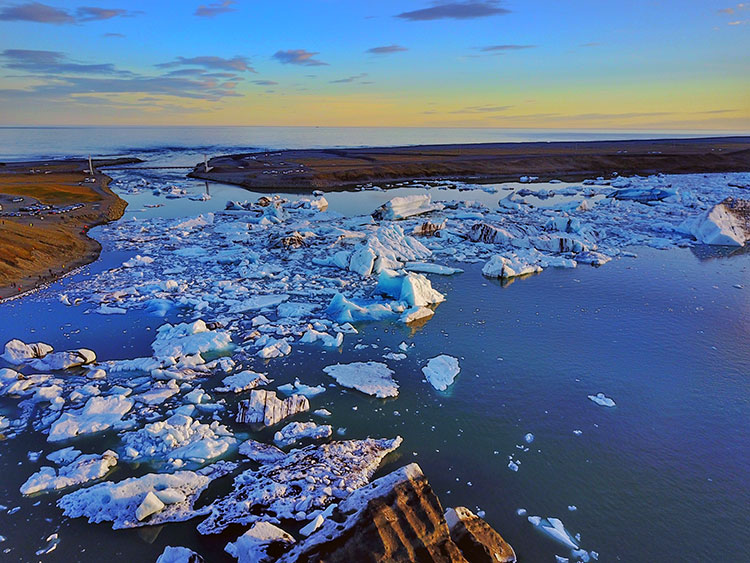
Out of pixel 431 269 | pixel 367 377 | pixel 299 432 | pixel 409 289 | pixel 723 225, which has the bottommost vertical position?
pixel 299 432

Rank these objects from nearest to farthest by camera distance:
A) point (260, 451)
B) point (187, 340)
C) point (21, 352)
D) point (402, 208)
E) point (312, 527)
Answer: point (312, 527), point (260, 451), point (21, 352), point (187, 340), point (402, 208)

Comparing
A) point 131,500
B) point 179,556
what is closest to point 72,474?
point 131,500

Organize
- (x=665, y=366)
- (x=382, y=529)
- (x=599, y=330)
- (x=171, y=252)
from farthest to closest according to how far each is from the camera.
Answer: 1. (x=171, y=252)
2. (x=599, y=330)
3. (x=665, y=366)
4. (x=382, y=529)

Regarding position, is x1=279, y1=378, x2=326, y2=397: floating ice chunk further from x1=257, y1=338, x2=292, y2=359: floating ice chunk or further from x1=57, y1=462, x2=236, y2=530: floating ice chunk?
x1=57, y1=462, x2=236, y2=530: floating ice chunk

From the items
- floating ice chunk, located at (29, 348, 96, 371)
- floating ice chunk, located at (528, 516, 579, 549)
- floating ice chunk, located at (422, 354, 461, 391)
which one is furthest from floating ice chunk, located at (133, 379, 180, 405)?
floating ice chunk, located at (528, 516, 579, 549)

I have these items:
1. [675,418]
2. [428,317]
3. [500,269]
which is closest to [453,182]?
[500,269]

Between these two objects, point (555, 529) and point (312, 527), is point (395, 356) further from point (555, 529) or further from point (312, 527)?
point (312, 527)

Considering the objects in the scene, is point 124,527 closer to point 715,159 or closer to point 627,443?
point 627,443
